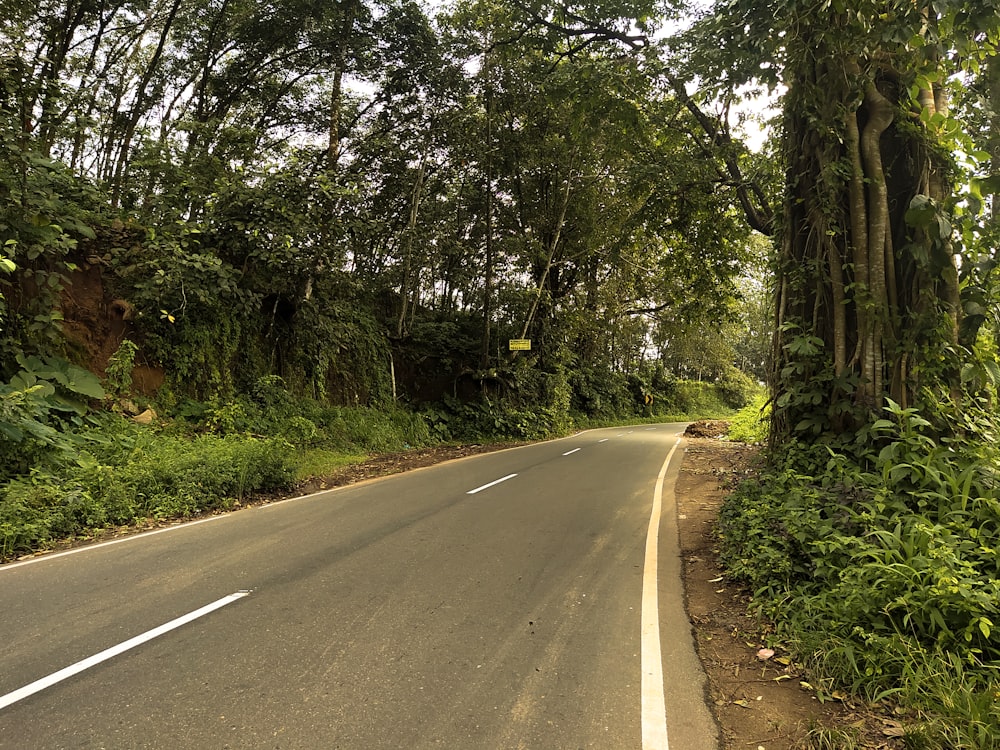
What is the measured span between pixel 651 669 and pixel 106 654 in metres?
3.47

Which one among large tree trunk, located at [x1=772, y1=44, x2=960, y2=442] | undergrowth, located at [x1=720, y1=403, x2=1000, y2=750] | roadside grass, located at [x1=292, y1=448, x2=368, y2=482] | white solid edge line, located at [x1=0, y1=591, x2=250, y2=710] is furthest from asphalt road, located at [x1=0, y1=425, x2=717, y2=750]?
roadside grass, located at [x1=292, y1=448, x2=368, y2=482]

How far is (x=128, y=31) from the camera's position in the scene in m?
16.3

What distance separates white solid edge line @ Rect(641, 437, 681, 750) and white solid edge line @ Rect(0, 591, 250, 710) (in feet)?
10.5

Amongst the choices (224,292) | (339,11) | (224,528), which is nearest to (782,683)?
(224,528)

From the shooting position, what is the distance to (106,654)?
11.6 ft

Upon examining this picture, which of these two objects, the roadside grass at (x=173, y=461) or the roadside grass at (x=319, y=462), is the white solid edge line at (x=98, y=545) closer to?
the roadside grass at (x=173, y=461)

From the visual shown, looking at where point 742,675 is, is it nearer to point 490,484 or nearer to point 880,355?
point 880,355

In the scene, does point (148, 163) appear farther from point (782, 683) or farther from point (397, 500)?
point (782, 683)

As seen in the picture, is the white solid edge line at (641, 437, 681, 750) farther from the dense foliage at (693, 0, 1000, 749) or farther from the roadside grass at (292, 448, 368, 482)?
the roadside grass at (292, 448, 368, 482)

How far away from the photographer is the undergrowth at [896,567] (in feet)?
9.63

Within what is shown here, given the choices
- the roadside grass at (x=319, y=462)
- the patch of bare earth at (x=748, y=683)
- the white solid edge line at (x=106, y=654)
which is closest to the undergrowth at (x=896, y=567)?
the patch of bare earth at (x=748, y=683)

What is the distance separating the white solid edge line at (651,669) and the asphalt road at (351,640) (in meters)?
0.02

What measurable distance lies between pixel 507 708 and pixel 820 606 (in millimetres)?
2250

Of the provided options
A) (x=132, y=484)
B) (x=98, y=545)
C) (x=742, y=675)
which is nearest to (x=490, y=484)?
(x=132, y=484)
